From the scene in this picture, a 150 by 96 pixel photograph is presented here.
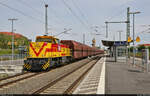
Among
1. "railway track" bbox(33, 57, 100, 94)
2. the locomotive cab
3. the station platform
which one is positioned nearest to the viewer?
the station platform

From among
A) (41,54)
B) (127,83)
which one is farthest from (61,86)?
(41,54)

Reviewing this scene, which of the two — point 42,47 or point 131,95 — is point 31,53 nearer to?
point 42,47

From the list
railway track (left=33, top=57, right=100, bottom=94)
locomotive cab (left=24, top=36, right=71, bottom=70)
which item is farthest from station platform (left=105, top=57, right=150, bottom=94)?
locomotive cab (left=24, top=36, right=71, bottom=70)

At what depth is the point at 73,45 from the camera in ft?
78.5

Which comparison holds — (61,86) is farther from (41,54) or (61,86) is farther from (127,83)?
(41,54)

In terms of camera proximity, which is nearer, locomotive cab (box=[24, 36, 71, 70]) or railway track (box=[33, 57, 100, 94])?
railway track (box=[33, 57, 100, 94])

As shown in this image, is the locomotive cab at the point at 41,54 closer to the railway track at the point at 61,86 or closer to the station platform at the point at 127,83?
the railway track at the point at 61,86

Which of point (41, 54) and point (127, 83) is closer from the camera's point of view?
point (127, 83)

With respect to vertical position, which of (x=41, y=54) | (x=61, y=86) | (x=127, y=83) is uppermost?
(x=41, y=54)

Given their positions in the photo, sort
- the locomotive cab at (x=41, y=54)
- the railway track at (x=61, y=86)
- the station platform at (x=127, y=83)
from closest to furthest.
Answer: the station platform at (x=127, y=83) → the railway track at (x=61, y=86) → the locomotive cab at (x=41, y=54)

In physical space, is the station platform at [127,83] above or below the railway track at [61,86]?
above

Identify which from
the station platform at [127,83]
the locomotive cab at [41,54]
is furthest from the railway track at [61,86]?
the locomotive cab at [41,54]

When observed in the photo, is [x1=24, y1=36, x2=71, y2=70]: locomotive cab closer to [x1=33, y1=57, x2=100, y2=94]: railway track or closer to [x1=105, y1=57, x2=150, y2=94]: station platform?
[x1=33, y1=57, x2=100, y2=94]: railway track

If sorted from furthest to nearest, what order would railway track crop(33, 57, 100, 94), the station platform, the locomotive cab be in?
the locomotive cab → railway track crop(33, 57, 100, 94) → the station platform
